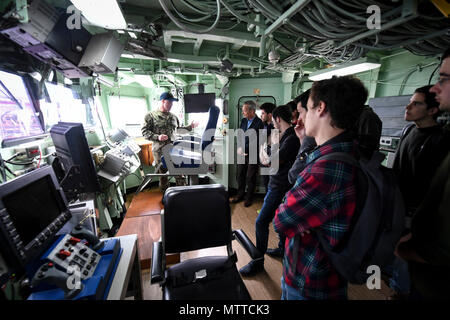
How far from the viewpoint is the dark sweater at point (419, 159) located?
131cm

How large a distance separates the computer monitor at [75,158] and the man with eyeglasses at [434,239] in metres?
A: 1.69

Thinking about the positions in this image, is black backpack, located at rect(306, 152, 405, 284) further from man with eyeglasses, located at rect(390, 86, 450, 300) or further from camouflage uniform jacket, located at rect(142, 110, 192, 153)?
→ camouflage uniform jacket, located at rect(142, 110, 192, 153)

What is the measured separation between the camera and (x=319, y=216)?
78 cm

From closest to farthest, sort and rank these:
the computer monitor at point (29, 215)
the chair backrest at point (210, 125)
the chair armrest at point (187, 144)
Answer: the computer monitor at point (29, 215) → the chair backrest at point (210, 125) → the chair armrest at point (187, 144)

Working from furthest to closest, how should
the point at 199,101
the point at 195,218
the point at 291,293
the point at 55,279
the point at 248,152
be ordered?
1. the point at 199,101
2. the point at 248,152
3. the point at 195,218
4. the point at 291,293
5. the point at 55,279

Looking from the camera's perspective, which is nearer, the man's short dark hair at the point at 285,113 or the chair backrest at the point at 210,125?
the man's short dark hair at the point at 285,113

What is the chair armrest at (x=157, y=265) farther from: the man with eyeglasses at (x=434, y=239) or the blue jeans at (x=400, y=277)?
Answer: the blue jeans at (x=400, y=277)

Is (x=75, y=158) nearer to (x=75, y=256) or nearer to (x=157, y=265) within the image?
(x=75, y=256)

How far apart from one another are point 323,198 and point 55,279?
3.47 ft

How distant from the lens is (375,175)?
749 mm

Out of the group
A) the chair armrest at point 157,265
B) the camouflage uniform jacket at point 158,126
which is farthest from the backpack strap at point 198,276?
Answer: the camouflage uniform jacket at point 158,126

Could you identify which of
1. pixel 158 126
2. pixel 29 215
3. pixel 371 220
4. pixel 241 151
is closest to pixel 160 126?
pixel 158 126

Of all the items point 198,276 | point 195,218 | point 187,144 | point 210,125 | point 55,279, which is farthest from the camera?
point 187,144

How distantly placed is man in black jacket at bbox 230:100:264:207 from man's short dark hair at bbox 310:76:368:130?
241cm
